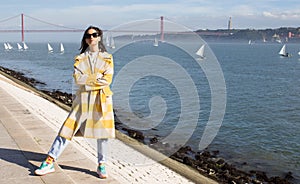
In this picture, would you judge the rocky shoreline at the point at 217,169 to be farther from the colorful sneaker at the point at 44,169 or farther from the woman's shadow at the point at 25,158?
the colorful sneaker at the point at 44,169

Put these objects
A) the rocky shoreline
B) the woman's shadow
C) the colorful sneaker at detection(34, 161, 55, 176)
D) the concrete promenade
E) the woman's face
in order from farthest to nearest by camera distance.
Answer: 1. the rocky shoreline
2. the woman's shadow
3. the concrete promenade
4. the colorful sneaker at detection(34, 161, 55, 176)
5. the woman's face

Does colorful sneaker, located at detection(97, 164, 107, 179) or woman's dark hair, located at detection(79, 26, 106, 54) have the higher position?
woman's dark hair, located at detection(79, 26, 106, 54)

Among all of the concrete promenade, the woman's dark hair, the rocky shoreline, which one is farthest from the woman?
the rocky shoreline

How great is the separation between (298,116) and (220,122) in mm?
5433

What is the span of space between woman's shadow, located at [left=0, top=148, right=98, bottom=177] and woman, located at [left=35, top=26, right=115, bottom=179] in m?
0.70

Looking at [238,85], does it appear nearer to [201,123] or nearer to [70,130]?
[201,123]

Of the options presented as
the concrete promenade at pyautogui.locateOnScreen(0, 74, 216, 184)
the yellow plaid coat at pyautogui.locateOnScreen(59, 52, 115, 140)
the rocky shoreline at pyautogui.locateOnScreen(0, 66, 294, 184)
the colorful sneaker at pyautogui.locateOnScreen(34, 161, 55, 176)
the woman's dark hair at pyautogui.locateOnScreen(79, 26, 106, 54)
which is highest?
the woman's dark hair at pyautogui.locateOnScreen(79, 26, 106, 54)

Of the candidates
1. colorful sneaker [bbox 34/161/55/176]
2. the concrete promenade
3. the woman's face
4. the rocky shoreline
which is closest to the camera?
the woman's face

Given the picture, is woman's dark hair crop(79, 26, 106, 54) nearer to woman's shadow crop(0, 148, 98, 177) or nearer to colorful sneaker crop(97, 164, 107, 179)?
colorful sneaker crop(97, 164, 107, 179)

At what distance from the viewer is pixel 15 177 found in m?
4.81

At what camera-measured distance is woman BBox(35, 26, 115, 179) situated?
4500mm

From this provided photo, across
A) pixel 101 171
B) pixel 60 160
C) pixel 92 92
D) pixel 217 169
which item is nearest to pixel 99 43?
pixel 92 92

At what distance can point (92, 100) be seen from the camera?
4.56m

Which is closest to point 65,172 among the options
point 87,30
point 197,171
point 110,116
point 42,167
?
point 42,167
